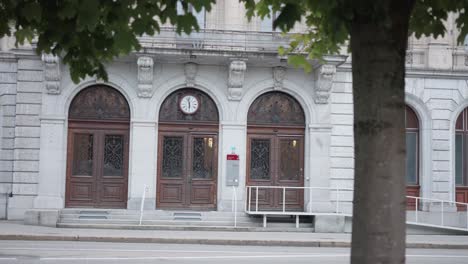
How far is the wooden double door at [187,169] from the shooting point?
21.1m

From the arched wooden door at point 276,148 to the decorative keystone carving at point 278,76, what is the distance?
0.40 metres

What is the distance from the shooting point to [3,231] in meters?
17.0

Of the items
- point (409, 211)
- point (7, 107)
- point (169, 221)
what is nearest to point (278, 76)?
point (169, 221)

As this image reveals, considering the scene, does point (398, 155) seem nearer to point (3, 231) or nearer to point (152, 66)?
point (3, 231)

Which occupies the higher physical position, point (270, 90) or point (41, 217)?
point (270, 90)

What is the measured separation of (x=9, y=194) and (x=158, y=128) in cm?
529

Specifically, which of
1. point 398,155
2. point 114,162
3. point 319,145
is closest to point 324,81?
point 319,145

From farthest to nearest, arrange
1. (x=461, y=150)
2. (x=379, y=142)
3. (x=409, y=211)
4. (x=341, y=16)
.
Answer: (x=461, y=150) < (x=409, y=211) < (x=341, y=16) < (x=379, y=142)

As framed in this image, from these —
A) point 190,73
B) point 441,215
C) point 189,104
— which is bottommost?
point 441,215

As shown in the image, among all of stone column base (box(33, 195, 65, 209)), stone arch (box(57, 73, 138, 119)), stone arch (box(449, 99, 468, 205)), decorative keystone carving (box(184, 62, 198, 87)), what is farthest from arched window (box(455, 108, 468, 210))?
stone column base (box(33, 195, 65, 209))

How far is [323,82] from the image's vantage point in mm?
21250

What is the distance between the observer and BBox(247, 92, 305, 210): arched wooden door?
2141cm

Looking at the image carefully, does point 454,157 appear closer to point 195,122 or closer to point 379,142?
point 195,122

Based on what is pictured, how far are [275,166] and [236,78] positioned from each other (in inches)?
131
